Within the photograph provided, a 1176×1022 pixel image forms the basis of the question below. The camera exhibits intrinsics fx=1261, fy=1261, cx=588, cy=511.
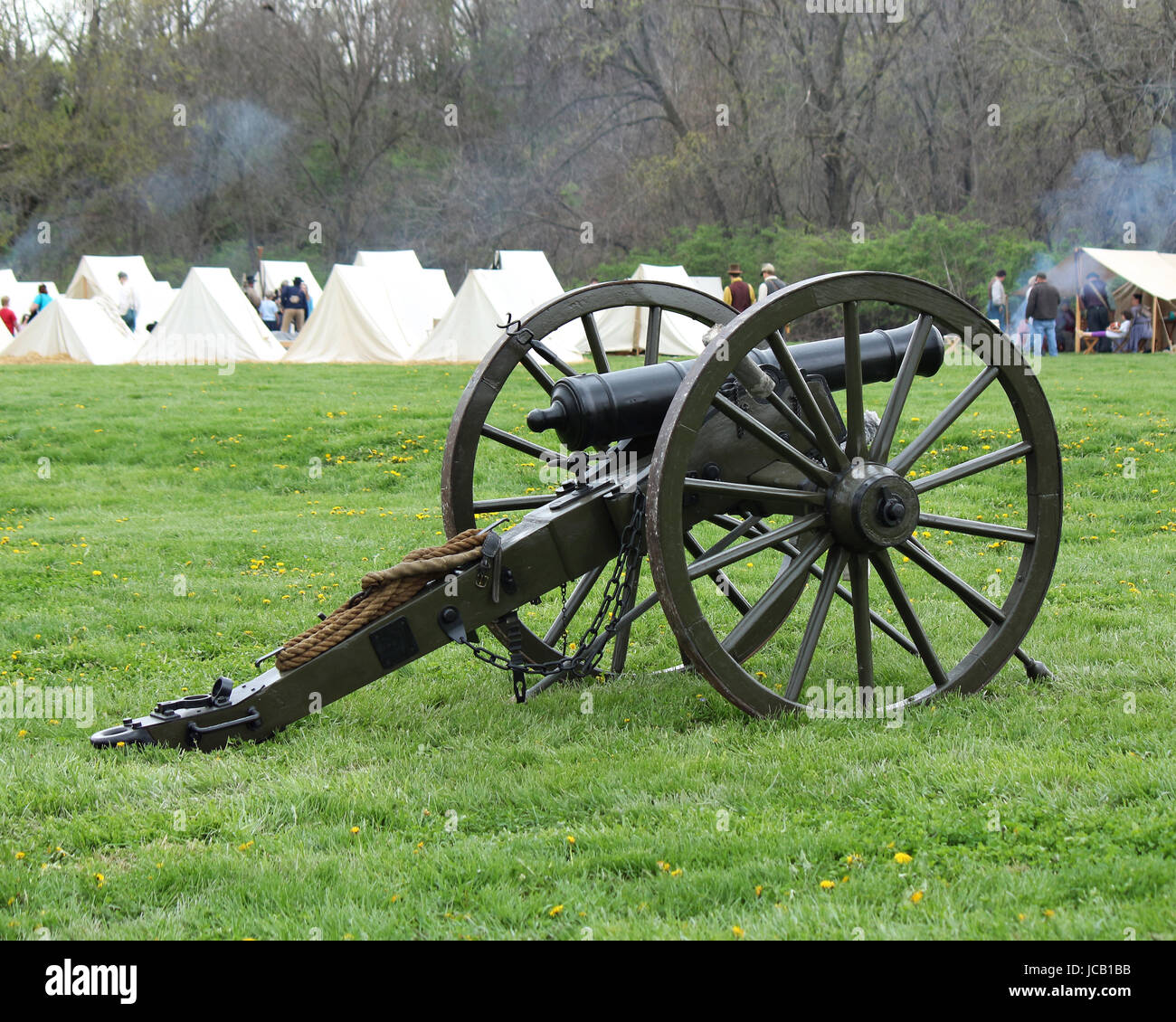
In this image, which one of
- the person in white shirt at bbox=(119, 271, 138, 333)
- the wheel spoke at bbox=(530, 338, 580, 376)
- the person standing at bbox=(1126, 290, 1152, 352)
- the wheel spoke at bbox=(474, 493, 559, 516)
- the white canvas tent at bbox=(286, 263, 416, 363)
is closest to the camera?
the wheel spoke at bbox=(530, 338, 580, 376)

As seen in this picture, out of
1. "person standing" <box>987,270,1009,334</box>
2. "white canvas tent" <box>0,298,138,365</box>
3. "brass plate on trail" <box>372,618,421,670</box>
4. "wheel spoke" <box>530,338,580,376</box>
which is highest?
"person standing" <box>987,270,1009,334</box>

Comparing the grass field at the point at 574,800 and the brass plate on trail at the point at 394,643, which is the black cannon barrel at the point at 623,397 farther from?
the grass field at the point at 574,800

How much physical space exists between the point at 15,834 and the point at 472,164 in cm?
3937

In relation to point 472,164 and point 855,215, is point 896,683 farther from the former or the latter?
point 472,164

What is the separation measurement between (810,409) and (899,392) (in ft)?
1.47

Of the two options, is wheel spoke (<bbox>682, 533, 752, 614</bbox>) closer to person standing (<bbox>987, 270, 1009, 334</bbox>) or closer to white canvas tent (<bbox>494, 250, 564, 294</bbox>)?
person standing (<bbox>987, 270, 1009, 334</bbox>)

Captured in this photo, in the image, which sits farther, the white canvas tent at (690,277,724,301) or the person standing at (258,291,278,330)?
the person standing at (258,291,278,330)

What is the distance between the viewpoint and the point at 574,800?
3871 millimetres

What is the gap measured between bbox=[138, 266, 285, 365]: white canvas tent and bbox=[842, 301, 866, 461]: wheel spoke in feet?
59.1

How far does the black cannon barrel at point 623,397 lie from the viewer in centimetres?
455

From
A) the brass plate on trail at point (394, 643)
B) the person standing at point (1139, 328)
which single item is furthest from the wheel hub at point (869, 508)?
the person standing at point (1139, 328)

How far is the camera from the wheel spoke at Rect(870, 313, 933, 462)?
4613 millimetres

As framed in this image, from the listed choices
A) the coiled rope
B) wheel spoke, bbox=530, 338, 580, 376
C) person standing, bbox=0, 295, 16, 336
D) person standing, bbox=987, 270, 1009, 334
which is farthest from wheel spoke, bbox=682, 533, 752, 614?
person standing, bbox=0, 295, 16, 336

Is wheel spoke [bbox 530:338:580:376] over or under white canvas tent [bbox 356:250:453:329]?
under
